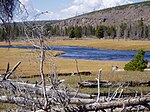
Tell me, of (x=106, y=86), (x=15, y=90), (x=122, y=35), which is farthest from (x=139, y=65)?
(x=122, y=35)

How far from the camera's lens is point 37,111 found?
574 centimetres

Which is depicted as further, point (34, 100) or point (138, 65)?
point (138, 65)

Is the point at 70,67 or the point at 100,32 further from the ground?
the point at 70,67

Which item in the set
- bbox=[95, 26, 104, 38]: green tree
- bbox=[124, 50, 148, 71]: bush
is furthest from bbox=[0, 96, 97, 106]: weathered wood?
bbox=[95, 26, 104, 38]: green tree

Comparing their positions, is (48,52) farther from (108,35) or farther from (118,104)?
(108,35)

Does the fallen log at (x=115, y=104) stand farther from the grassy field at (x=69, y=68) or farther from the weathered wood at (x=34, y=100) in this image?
the grassy field at (x=69, y=68)

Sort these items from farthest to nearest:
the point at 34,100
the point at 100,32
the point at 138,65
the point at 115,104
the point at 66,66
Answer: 1. the point at 100,32
2. the point at 66,66
3. the point at 138,65
4. the point at 34,100
5. the point at 115,104

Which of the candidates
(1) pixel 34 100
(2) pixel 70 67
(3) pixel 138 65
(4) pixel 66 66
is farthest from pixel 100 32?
(1) pixel 34 100

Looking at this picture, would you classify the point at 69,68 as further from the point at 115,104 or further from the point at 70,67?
the point at 115,104

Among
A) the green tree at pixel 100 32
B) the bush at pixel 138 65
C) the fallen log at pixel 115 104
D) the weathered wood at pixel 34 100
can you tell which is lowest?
the green tree at pixel 100 32

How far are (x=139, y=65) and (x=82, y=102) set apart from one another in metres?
26.5

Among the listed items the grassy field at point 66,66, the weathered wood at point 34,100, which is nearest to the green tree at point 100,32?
the grassy field at point 66,66

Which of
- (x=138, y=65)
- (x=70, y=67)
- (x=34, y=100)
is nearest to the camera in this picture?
(x=34, y=100)

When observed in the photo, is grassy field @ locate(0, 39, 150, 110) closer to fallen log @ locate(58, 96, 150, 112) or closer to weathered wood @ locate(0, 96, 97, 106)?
weathered wood @ locate(0, 96, 97, 106)
